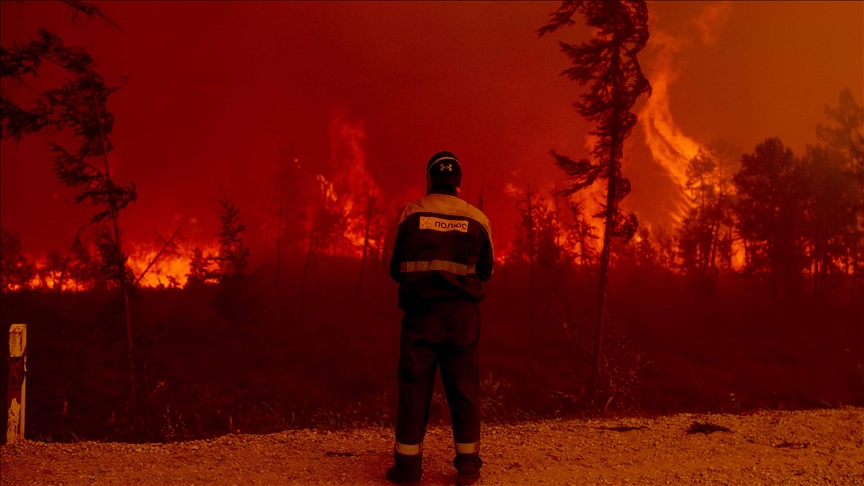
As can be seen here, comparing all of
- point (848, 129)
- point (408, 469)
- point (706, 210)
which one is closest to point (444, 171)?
point (408, 469)

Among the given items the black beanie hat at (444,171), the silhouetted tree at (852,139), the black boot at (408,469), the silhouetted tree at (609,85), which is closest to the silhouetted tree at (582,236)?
the silhouetted tree at (609,85)

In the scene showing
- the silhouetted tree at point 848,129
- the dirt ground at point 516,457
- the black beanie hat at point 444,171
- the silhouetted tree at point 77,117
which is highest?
the silhouetted tree at point 848,129

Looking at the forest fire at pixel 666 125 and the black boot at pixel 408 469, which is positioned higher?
the forest fire at pixel 666 125

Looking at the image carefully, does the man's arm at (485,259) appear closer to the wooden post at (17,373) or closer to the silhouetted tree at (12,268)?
the wooden post at (17,373)

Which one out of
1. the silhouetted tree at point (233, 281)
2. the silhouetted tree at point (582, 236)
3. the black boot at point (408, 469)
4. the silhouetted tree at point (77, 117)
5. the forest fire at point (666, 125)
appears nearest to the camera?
the black boot at point (408, 469)

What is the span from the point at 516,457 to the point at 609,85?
589 inches

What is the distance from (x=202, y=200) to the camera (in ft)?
276

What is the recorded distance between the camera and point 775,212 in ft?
135

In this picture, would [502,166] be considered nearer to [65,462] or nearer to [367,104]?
[367,104]

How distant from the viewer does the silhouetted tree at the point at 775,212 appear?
4038cm

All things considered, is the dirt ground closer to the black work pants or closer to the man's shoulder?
the black work pants

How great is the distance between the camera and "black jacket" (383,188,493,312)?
17.0 feet

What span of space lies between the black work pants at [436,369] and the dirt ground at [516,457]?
1.96 feet

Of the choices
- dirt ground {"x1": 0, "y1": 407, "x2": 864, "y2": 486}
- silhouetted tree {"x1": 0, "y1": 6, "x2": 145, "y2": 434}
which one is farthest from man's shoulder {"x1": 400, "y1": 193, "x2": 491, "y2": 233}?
silhouetted tree {"x1": 0, "y1": 6, "x2": 145, "y2": 434}
